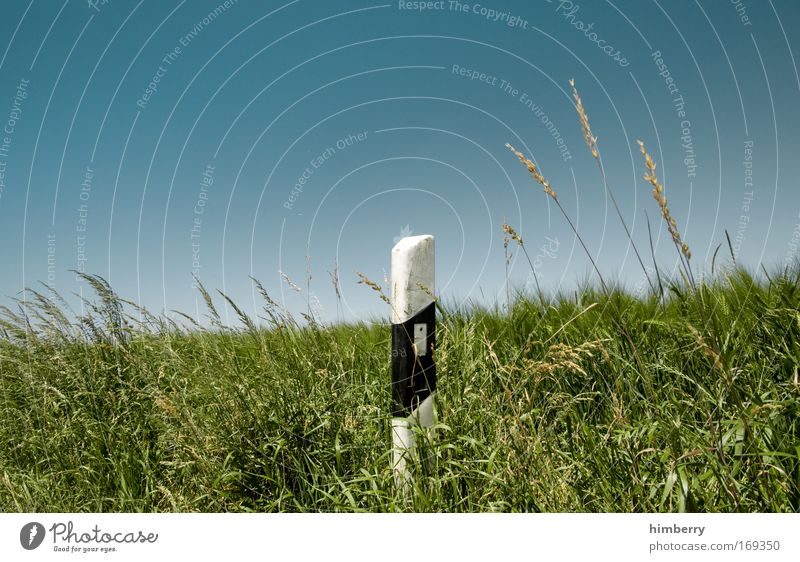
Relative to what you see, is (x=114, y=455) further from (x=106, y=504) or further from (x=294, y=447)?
(x=294, y=447)

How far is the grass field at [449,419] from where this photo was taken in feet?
7.20

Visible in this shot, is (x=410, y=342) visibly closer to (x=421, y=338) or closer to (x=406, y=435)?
(x=421, y=338)

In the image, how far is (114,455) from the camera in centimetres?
324

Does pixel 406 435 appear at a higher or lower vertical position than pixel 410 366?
lower

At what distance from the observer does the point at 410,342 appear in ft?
8.52

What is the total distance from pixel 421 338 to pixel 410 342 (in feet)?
0.21

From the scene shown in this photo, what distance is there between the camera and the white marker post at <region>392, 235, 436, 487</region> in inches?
101
